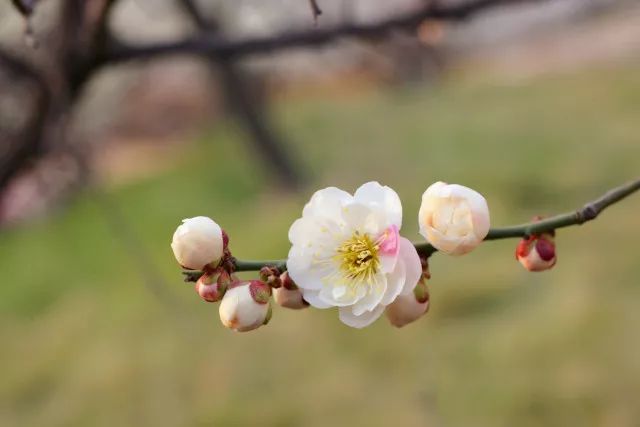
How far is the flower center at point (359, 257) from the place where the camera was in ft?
1.28

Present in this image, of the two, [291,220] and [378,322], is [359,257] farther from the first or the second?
[291,220]

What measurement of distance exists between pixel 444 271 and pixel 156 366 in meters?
0.80

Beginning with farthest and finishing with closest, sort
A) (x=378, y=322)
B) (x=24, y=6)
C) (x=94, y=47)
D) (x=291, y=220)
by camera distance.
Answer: (x=291, y=220) → (x=378, y=322) → (x=94, y=47) → (x=24, y=6)

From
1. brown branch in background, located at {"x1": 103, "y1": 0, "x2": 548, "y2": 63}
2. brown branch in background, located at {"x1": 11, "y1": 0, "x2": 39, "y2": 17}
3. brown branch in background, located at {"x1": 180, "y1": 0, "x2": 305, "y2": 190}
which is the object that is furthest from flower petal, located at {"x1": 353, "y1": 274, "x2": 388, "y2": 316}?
brown branch in background, located at {"x1": 180, "y1": 0, "x2": 305, "y2": 190}

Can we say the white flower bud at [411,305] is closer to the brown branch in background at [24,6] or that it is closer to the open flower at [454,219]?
the open flower at [454,219]

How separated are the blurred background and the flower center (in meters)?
Answer: 0.35

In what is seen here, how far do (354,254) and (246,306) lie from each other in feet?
0.21

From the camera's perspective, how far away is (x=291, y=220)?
2473 millimetres

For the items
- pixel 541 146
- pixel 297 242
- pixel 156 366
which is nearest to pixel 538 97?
pixel 541 146

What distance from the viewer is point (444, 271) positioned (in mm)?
2051

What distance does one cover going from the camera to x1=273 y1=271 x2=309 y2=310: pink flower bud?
0.40 metres

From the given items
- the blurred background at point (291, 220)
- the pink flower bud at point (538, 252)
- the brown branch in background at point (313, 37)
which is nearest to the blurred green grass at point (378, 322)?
the blurred background at point (291, 220)

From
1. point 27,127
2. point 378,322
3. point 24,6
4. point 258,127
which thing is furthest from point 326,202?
point 258,127

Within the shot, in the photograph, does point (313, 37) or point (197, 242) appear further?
point (313, 37)
